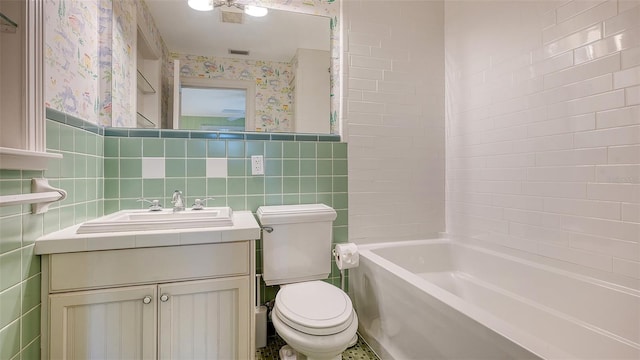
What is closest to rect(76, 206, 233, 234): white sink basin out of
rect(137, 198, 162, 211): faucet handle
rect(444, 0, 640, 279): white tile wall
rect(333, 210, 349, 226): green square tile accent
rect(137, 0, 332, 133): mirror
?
rect(137, 198, 162, 211): faucet handle

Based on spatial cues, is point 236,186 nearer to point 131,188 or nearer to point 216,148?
point 216,148

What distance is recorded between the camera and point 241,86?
187 centimetres

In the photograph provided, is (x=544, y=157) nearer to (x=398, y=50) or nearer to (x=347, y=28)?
(x=398, y=50)

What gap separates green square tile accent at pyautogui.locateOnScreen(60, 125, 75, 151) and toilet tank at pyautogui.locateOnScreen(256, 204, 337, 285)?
2.97 feet

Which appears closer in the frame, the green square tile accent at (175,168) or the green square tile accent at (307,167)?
the green square tile accent at (175,168)

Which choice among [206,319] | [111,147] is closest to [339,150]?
[206,319]

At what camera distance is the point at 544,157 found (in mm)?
1483

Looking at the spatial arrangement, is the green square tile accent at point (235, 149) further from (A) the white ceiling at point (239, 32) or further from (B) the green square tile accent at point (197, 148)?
(A) the white ceiling at point (239, 32)

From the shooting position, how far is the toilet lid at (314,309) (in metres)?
1.21

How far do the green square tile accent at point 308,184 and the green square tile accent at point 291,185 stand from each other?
0.09 feet

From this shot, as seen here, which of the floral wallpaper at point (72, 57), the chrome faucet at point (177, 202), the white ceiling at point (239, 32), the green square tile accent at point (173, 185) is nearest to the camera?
the floral wallpaper at point (72, 57)

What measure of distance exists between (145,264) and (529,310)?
1.87m

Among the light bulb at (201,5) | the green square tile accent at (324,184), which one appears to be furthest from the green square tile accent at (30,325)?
the light bulb at (201,5)

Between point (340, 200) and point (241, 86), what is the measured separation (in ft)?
3.35
